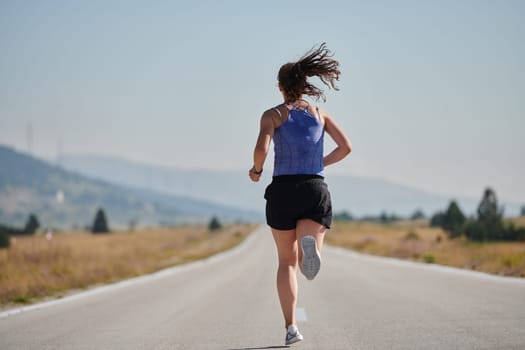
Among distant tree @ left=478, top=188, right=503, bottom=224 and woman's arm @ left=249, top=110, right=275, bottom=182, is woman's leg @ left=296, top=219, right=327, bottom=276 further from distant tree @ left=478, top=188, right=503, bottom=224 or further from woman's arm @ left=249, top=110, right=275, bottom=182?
distant tree @ left=478, top=188, right=503, bottom=224

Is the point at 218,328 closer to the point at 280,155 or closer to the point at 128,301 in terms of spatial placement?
the point at 280,155

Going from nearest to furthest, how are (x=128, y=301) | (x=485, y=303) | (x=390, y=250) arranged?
1. (x=485, y=303)
2. (x=128, y=301)
3. (x=390, y=250)

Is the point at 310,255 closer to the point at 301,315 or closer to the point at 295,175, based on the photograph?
the point at 295,175

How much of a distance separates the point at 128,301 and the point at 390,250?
26.0 m

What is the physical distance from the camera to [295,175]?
5.95m

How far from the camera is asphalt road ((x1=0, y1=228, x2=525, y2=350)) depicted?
258 inches

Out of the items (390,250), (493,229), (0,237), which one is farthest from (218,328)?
(0,237)

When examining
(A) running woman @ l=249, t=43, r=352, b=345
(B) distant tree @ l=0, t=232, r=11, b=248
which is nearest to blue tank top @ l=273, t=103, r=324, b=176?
(A) running woman @ l=249, t=43, r=352, b=345

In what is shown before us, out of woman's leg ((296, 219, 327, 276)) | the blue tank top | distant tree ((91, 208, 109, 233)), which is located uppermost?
the blue tank top

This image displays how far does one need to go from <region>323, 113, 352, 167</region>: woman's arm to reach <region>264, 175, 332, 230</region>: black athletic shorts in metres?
0.42

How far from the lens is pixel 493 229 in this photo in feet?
126

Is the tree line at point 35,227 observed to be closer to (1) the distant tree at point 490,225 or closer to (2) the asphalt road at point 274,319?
(1) the distant tree at point 490,225

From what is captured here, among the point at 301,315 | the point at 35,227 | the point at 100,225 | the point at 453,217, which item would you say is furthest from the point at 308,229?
the point at 100,225

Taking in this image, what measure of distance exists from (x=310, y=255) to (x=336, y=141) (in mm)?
1134
